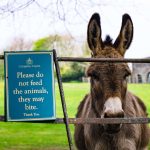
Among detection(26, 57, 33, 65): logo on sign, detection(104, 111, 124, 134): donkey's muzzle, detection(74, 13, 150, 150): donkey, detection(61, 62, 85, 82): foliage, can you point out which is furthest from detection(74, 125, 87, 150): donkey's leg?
detection(61, 62, 85, 82): foliage

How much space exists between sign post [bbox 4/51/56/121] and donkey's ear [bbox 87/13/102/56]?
2.43 ft

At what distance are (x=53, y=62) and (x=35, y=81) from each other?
325mm

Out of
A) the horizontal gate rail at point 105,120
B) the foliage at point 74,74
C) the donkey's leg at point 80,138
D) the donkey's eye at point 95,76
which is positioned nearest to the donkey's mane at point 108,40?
the donkey's eye at point 95,76

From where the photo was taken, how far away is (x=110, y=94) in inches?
257

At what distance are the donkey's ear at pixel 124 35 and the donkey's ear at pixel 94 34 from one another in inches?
9.6

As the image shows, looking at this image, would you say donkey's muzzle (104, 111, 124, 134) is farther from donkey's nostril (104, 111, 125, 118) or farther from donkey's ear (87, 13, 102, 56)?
donkey's ear (87, 13, 102, 56)

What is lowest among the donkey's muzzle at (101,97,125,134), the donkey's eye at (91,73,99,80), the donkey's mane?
the donkey's muzzle at (101,97,125,134)

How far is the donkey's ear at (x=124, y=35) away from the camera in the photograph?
23.3ft

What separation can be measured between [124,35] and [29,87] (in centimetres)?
144

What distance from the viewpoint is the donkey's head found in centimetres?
648

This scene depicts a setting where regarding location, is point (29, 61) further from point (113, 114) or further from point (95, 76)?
point (113, 114)

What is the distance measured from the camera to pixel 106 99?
652 centimetres

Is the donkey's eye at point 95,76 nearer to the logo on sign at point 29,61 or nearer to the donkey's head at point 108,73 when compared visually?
the donkey's head at point 108,73

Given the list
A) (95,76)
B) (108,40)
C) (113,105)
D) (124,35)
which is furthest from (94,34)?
(113,105)
